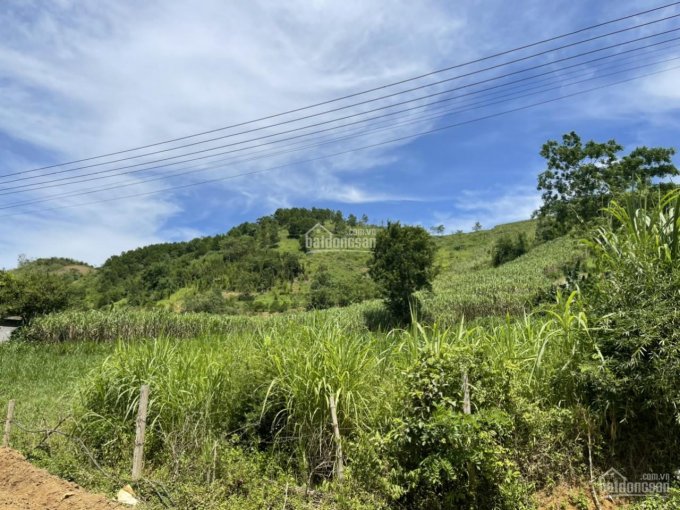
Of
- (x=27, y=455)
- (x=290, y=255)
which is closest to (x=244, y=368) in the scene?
(x=27, y=455)

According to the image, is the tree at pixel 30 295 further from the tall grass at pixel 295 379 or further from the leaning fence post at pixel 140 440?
the leaning fence post at pixel 140 440

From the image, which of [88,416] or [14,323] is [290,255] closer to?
[14,323]

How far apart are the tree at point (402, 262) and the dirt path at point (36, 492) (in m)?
18.4

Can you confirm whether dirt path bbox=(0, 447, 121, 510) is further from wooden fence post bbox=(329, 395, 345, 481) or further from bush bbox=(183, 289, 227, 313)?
bush bbox=(183, 289, 227, 313)

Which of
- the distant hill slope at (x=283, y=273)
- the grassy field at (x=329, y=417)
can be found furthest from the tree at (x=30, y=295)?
the grassy field at (x=329, y=417)

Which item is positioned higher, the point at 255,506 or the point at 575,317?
the point at 575,317

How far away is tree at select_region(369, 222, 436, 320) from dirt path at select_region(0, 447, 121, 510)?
1842 centimetres

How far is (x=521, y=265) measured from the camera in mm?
36938

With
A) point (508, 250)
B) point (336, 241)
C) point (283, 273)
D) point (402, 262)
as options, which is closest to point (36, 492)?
point (402, 262)

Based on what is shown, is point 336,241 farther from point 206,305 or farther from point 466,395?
point 466,395

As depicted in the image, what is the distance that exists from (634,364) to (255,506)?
2.97 metres

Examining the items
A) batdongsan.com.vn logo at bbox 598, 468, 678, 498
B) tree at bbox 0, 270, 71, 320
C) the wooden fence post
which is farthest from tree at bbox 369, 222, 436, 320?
batdongsan.com.vn logo at bbox 598, 468, 678, 498

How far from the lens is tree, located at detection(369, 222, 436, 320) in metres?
21.8

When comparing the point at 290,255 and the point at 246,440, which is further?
the point at 290,255
